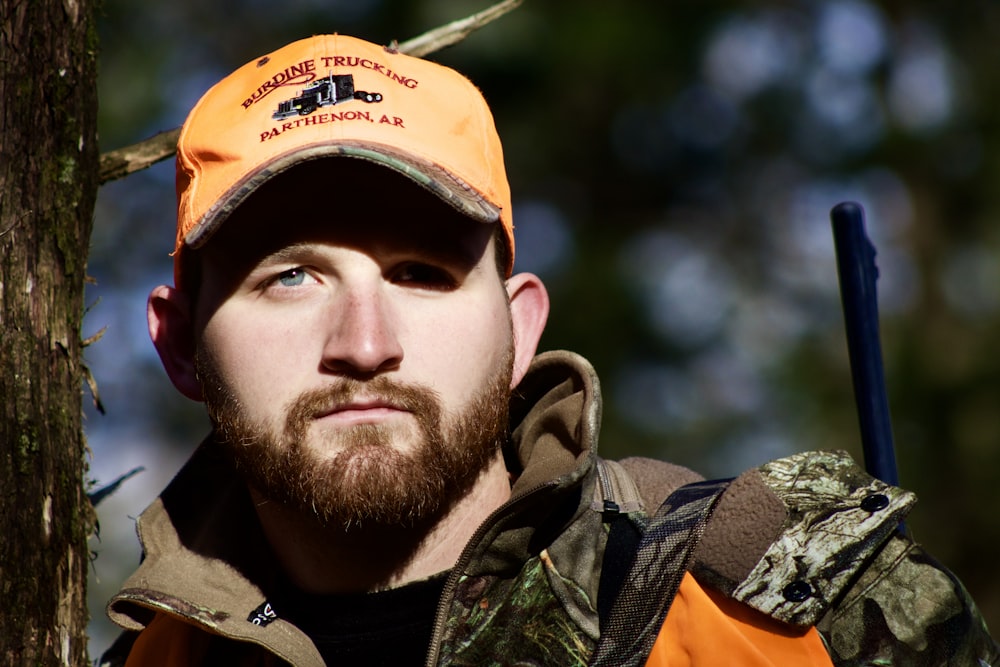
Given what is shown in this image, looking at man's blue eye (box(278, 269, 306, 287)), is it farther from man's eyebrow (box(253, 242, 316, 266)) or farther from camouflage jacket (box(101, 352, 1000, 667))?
camouflage jacket (box(101, 352, 1000, 667))

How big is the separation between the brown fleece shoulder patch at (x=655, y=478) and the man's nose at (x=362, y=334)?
2.13 ft

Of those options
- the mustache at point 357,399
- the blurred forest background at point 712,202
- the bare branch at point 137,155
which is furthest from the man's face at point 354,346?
the blurred forest background at point 712,202

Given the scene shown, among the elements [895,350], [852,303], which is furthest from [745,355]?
[852,303]

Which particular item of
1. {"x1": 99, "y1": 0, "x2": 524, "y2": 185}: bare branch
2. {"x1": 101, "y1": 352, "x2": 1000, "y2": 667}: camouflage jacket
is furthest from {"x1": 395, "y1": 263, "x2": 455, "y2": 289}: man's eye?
{"x1": 99, "y1": 0, "x2": 524, "y2": 185}: bare branch

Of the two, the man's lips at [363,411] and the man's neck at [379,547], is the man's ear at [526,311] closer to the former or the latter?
the man's neck at [379,547]

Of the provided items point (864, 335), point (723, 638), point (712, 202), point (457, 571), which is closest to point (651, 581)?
point (723, 638)

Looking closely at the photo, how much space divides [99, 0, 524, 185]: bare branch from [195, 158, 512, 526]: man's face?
30 cm

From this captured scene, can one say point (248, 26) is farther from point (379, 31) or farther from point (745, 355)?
point (745, 355)

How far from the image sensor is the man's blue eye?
8.93 ft

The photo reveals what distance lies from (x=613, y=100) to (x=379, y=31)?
2510 mm

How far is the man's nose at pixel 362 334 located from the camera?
8.38 feet

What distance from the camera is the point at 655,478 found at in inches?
110

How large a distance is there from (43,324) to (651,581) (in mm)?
1379

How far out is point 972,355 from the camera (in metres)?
10.0
